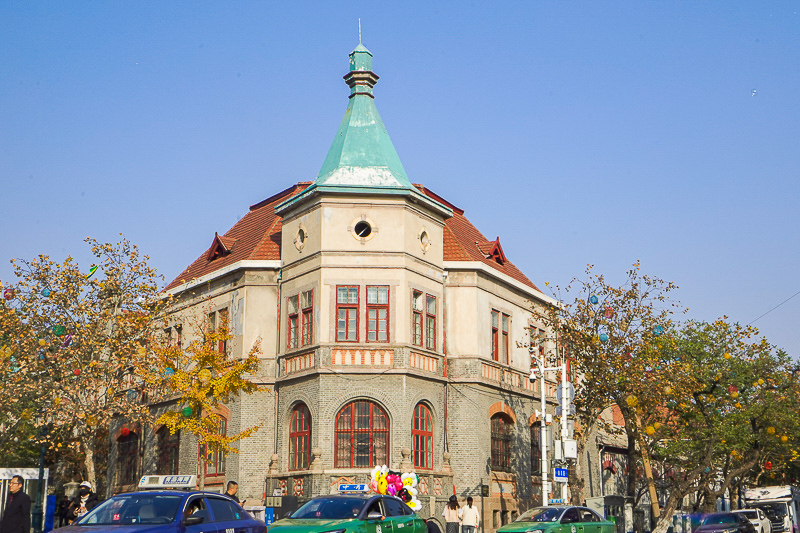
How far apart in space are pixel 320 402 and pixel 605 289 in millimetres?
10906

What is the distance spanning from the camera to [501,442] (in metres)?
35.8

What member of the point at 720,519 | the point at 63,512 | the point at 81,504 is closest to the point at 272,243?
the point at 63,512

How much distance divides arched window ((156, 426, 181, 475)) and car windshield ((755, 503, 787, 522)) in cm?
2628

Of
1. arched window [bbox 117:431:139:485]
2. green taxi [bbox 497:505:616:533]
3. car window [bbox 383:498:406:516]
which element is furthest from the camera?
arched window [bbox 117:431:139:485]

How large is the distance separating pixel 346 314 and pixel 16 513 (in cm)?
1843

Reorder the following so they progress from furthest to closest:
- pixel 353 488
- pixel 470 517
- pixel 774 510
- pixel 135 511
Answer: pixel 774 510
pixel 353 488
pixel 470 517
pixel 135 511

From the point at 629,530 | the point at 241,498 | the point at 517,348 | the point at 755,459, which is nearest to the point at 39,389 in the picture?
the point at 241,498

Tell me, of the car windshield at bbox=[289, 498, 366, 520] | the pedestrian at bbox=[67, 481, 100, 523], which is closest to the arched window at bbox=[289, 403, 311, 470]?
the pedestrian at bbox=[67, 481, 100, 523]

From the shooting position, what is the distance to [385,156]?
1351 inches

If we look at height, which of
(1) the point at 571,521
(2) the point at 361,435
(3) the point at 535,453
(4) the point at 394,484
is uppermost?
(2) the point at 361,435

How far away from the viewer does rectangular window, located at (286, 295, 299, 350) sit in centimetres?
3347

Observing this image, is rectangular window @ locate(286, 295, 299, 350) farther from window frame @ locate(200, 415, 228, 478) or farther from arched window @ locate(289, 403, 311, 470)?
window frame @ locate(200, 415, 228, 478)

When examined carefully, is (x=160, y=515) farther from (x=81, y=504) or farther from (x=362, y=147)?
(x=362, y=147)

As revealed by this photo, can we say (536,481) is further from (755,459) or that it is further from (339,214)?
(339,214)
